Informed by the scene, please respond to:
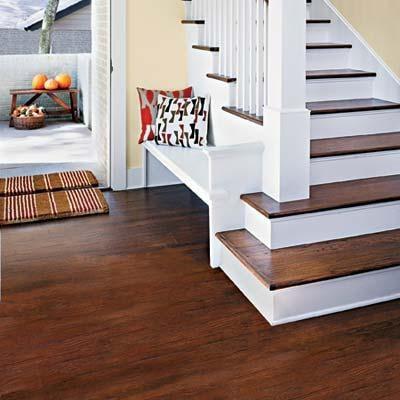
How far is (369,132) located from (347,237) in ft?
2.94

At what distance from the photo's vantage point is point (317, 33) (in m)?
4.17

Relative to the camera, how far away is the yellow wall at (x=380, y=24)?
11.8ft

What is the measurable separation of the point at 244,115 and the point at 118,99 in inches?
55.6

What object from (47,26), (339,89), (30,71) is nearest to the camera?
(339,89)

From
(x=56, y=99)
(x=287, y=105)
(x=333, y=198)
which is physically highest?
(x=56, y=99)

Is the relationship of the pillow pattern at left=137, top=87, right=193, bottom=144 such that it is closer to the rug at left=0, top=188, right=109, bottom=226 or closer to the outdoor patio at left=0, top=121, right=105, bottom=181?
the rug at left=0, top=188, right=109, bottom=226

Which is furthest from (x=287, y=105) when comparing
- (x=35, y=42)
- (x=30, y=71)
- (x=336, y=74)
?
(x=35, y=42)

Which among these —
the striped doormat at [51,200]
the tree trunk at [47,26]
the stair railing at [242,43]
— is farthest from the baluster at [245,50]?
the tree trunk at [47,26]

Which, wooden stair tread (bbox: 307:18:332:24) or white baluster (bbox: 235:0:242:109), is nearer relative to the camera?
white baluster (bbox: 235:0:242:109)

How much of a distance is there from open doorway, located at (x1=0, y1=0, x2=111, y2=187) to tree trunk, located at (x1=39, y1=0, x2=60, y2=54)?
0.21 meters

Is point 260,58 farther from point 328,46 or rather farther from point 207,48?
point 328,46

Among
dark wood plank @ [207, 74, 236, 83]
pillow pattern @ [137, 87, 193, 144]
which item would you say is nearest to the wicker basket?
pillow pattern @ [137, 87, 193, 144]

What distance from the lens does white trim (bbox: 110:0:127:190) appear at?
4148 millimetres

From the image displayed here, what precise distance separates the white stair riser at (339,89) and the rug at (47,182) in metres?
1.86
